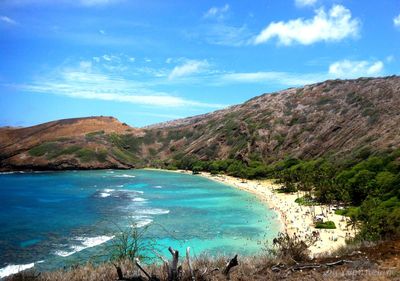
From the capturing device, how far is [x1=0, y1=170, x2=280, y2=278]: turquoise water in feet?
117

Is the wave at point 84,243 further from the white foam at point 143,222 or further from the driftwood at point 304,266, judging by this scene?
the driftwood at point 304,266

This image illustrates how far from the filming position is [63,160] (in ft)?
456

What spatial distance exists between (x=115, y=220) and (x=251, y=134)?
90899 millimetres

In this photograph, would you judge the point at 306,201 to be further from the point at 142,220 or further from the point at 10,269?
the point at 10,269

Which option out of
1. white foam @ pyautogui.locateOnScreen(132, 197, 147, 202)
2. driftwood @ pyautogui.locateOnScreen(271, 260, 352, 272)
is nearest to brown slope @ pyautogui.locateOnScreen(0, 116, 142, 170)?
white foam @ pyautogui.locateOnScreen(132, 197, 147, 202)

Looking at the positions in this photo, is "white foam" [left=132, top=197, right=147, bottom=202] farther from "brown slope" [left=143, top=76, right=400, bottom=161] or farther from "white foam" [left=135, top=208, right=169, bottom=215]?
"brown slope" [left=143, top=76, right=400, bottom=161]

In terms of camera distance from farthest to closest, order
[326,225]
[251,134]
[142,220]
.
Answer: [251,134] → [142,220] → [326,225]

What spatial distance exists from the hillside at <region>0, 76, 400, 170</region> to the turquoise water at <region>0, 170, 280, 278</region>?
116ft

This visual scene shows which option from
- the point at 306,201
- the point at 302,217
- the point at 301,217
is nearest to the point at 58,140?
the point at 306,201

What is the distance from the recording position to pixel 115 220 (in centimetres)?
4994

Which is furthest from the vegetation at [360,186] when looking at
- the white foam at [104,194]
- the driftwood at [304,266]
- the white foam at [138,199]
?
the white foam at [104,194]

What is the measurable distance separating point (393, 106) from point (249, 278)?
10237 cm

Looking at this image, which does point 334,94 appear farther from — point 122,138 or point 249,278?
point 249,278

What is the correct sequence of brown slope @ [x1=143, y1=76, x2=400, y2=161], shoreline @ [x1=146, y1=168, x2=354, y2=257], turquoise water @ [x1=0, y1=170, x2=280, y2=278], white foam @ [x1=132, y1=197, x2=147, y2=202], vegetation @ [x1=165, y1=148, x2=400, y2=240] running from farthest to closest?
brown slope @ [x1=143, y1=76, x2=400, y2=161] → white foam @ [x1=132, y1=197, x2=147, y2=202] → shoreline @ [x1=146, y1=168, x2=354, y2=257] → turquoise water @ [x1=0, y1=170, x2=280, y2=278] → vegetation @ [x1=165, y1=148, x2=400, y2=240]
